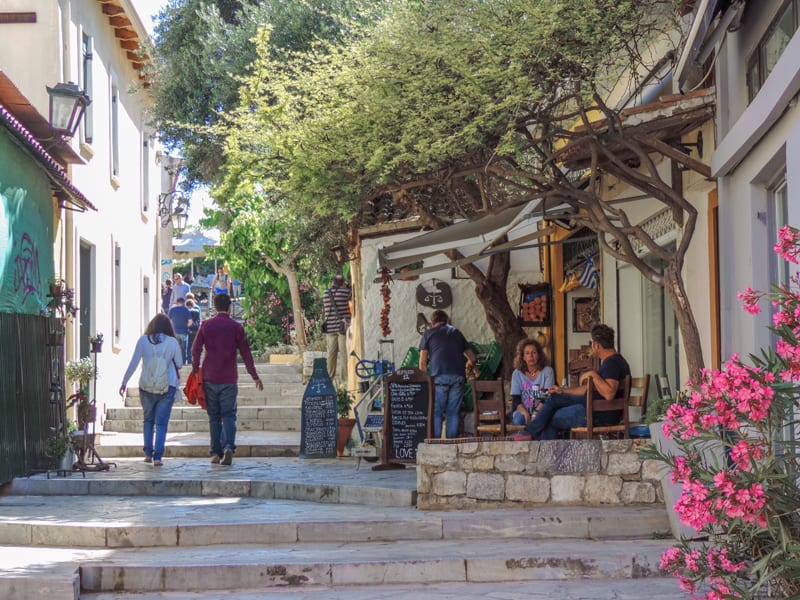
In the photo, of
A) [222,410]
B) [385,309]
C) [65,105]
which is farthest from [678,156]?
[65,105]

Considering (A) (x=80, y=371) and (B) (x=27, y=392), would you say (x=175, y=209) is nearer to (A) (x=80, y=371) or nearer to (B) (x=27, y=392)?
(A) (x=80, y=371)

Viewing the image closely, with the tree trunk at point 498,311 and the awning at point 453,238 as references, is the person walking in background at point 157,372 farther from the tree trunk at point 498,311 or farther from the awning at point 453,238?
the tree trunk at point 498,311

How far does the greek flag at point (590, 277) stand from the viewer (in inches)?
630

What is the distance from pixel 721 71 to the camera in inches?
392

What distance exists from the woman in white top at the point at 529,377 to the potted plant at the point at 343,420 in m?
3.15

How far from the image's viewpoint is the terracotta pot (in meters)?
14.4

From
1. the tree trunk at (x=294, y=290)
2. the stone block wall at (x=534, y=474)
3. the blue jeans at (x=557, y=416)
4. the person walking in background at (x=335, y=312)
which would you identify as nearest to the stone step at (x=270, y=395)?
the person walking in background at (x=335, y=312)

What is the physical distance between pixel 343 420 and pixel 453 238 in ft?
9.63

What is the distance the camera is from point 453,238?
13.0 meters

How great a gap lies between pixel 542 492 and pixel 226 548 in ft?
8.77

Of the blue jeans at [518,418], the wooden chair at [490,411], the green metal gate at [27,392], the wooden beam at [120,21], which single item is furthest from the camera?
the wooden beam at [120,21]

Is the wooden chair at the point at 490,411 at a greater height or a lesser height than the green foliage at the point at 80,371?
lesser

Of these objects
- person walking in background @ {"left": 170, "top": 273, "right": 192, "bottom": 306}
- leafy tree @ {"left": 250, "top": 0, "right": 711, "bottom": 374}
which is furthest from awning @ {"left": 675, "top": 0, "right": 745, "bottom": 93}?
person walking in background @ {"left": 170, "top": 273, "right": 192, "bottom": 306}

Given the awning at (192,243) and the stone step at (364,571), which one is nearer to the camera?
the stone step at (364,571)
